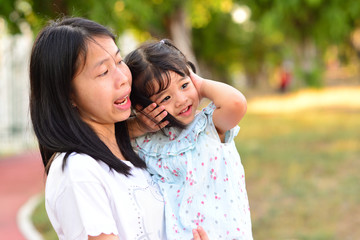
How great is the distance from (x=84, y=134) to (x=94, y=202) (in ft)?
0.86

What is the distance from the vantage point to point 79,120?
5.93 feet

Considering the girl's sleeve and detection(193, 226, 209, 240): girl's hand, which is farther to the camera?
the girl's sleeve

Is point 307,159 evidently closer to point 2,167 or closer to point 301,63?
point 301,63

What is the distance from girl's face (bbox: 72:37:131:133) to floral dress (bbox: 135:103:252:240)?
0.30 metres

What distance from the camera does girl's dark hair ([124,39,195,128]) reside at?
2.12 m

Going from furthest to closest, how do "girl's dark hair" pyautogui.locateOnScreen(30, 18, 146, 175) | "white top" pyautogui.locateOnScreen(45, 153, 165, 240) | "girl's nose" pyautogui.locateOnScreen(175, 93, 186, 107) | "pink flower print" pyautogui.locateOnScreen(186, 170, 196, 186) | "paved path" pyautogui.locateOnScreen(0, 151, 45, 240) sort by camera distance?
"paved path" pyautogui.locateOnScreen(0, 151, 45, 240), "girl's nose" pyautogui.locateOnScreen(175, 93, 186, 107), "pink flower print" pyautogui.locateOnScreen(186, 170, 196, 186), "girl's dark hair" pyautogui.locateOnScreen(30, 18, 146, 175), "white top" pyautogui.locateOnScreen(45, 153, 165, 240)

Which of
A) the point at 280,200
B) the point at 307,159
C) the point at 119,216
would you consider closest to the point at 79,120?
the point at 119,216

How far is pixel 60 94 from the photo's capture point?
1.76 metres

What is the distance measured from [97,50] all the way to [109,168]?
398 mm

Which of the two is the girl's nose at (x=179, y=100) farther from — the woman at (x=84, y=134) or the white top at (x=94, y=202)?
the white top at (x=94, y=202)

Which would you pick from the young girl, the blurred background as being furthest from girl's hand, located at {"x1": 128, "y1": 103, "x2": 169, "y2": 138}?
the blurred background

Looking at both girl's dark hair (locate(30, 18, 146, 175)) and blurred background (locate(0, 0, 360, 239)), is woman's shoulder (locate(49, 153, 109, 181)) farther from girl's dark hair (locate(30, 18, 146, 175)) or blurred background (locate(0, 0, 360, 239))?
blurred background (locate(0, 0, 360, 239))

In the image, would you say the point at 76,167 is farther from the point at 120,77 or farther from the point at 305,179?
the point at 305,179

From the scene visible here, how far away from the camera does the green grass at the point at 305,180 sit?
652 centimetres
